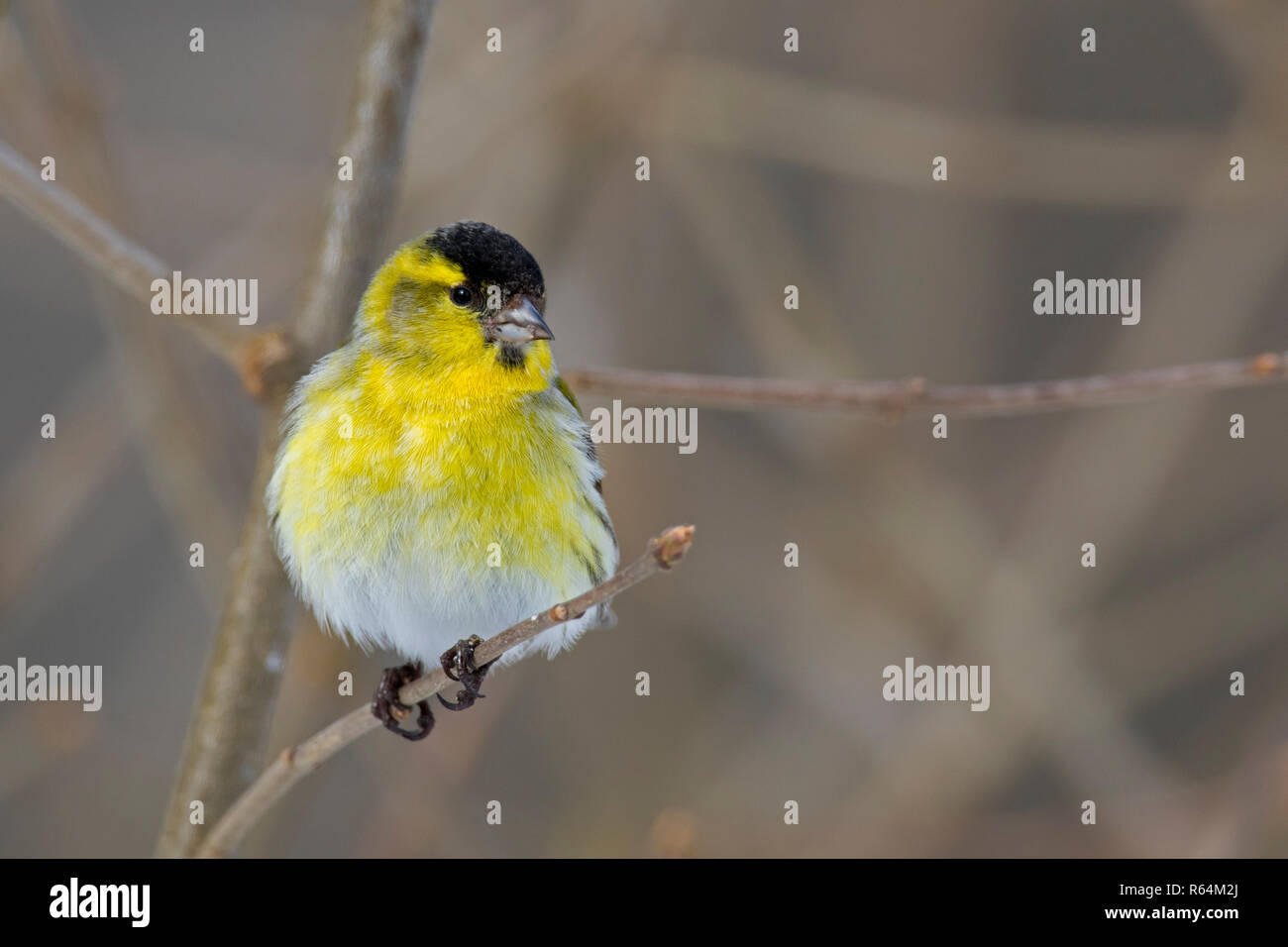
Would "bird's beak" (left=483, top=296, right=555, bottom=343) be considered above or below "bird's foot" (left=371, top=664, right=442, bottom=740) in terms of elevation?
above

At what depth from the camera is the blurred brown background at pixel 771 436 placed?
560 cm

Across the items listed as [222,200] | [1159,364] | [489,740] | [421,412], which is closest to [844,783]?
[489,740]

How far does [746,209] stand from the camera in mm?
6418

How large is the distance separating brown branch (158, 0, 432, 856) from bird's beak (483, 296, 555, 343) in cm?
40

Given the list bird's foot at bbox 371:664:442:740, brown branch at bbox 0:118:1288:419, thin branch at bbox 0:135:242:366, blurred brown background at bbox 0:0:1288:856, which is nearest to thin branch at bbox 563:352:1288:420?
brown branch at bbox 0:118:1288:419

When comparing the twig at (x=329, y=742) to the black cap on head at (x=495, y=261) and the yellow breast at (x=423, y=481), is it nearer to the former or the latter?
the yellow breast at (x=423, y=481)

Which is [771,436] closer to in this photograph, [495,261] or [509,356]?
[509,356]

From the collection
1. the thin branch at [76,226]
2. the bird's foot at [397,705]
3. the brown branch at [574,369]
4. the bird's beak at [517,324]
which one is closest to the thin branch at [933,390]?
the brown branch at [574,369]

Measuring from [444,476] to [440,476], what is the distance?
11 mm

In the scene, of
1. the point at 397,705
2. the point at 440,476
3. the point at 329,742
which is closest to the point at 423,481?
the point at 440,476

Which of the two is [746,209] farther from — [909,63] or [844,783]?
[844,783]

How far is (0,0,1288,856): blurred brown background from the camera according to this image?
5.60 metres

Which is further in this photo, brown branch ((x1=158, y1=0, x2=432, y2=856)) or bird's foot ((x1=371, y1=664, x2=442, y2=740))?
bird's foot ((x1=371, y1=664, x2=442, y2=740))

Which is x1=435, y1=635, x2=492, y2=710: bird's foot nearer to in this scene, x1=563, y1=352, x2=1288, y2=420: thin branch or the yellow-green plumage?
the yellow-green plumage
